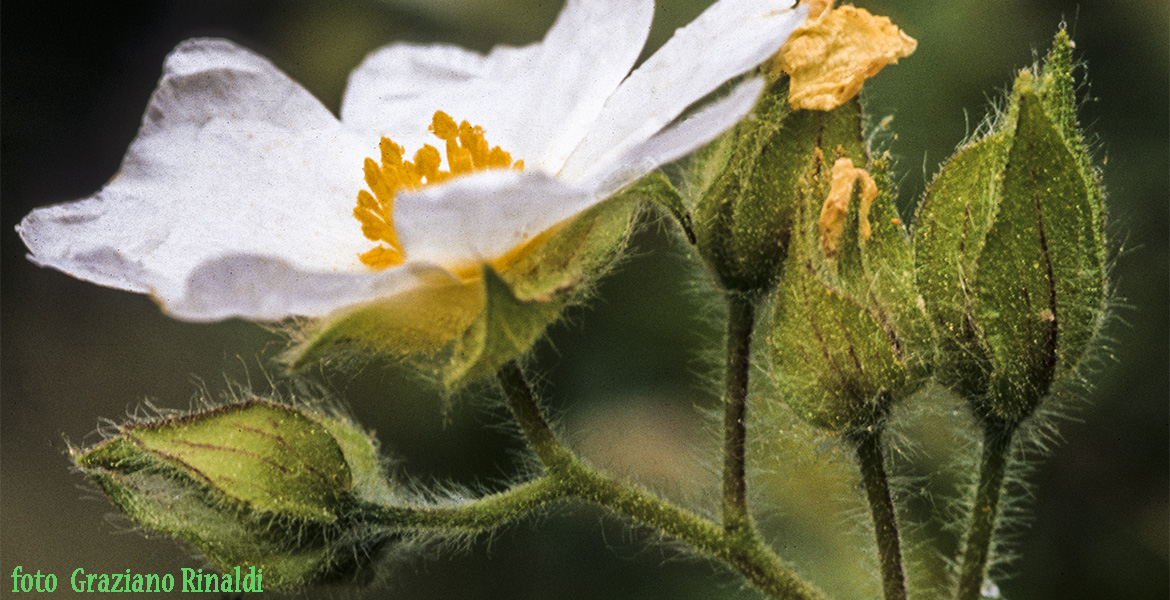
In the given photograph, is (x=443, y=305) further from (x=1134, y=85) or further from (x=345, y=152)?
(x=1134, y=85)

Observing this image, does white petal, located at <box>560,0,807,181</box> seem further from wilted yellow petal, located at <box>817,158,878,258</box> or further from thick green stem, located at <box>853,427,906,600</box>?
thick green stem, located at <box>853,427,906,600</box>

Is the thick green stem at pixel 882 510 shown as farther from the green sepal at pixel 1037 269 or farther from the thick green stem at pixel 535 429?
the thick green stem at pixel 535 429

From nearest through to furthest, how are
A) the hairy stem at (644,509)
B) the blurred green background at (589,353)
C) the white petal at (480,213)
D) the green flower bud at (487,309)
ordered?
the white petal at (480,213) → the green flower bud at (487,309) → the hairy stem at (644,509) → the blurred green background at (589,353)

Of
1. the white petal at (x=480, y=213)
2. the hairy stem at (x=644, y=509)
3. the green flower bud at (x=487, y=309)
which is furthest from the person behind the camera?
the hairy stem at (x=644, y=509)

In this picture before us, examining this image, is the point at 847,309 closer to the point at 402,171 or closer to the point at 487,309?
the point at 487,309

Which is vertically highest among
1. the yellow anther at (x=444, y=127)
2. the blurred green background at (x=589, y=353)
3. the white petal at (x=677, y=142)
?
the white petal at (x=677, y=142)

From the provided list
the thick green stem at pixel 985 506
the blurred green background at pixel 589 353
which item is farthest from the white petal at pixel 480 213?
the blurred green background at pixel 589 353

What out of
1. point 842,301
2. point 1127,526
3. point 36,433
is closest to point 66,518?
point 36,433
